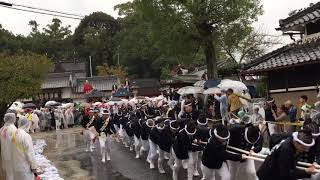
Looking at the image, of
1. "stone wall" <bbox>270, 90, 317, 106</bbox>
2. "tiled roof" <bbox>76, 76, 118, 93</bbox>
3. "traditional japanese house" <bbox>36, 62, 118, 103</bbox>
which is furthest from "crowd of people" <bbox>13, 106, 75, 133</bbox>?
"stone wall" <bbox>270, 90, 317, 106</bbox>

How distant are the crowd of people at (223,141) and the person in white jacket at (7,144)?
3792mm

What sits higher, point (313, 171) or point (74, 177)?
point (313, 171)

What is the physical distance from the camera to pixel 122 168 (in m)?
15.7

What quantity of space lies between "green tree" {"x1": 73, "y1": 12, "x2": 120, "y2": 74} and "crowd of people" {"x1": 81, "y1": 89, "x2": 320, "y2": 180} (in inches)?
1934

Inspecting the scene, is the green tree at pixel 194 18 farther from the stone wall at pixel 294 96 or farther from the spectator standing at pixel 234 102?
the stone wall at pixel 294 96

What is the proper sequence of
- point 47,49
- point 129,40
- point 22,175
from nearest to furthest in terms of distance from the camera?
point 22,175
point 129,40
point 47,49

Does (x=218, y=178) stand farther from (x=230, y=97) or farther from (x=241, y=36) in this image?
(x=241, y=36)

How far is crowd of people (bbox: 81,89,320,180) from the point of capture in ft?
22.9

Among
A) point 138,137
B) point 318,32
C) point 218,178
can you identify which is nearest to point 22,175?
point 218,178

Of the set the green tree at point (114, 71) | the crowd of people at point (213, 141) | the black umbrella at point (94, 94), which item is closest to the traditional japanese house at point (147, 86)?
the green tree at point (114, 71)

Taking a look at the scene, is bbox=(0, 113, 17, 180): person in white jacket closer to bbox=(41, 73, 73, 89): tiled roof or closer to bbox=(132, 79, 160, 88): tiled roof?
bbox=(132, 79, 160, 88): tiled roof

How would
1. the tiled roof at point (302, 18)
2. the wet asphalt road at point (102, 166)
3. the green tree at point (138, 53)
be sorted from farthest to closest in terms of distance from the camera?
the green tree at point (138, 53) < the tiled roof at point (302, 18) < the wet asphalt road at point (102, 166)

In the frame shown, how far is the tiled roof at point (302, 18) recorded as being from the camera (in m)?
18.8

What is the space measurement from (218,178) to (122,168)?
5.99m
